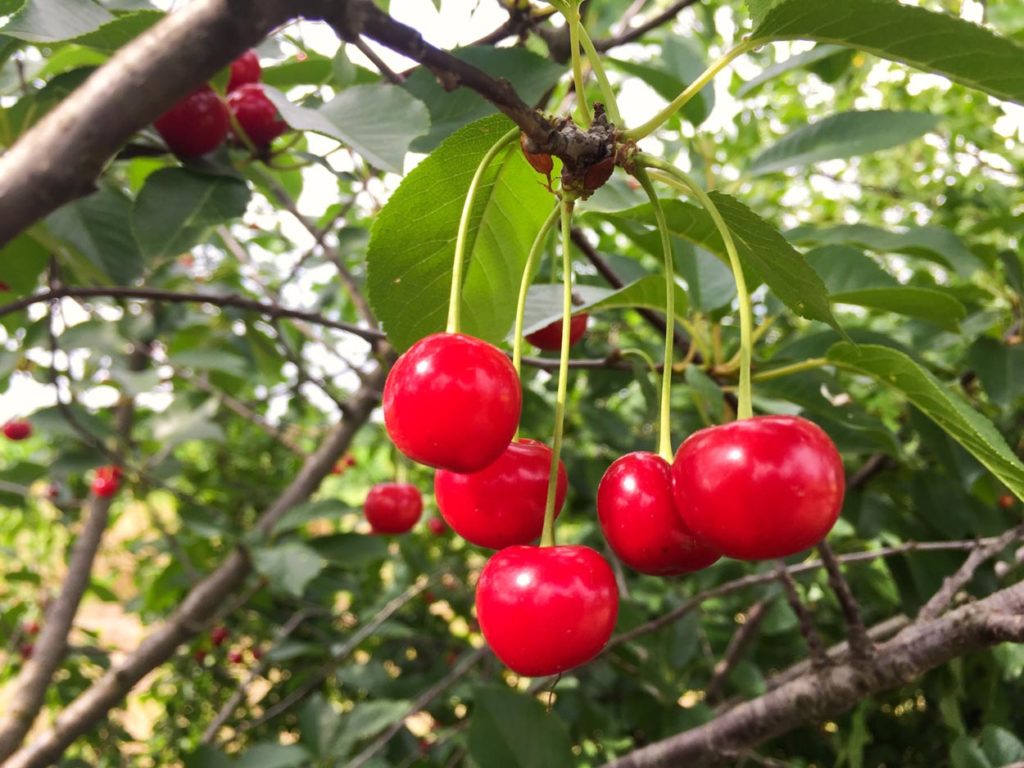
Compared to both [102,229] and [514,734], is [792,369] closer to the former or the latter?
[514,734]

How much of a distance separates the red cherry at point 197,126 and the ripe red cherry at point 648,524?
801mm

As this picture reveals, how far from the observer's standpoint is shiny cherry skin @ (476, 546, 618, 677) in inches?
26.8

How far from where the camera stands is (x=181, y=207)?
1.12 meters

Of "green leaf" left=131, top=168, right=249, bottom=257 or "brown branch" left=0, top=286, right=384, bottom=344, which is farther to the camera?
"brown branch" left=0, top=286, right=384, bottom=344

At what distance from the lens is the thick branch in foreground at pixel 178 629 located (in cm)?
194

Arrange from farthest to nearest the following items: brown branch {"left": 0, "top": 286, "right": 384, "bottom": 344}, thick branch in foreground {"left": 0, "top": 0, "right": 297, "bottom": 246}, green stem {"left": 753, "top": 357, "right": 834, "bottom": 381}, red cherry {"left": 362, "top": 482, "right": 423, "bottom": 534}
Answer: red cherry {"left": 362, "top": 482, "right": 423, "bottom": 534}
brown branch {"left": 0, "top": 286, "right": 384, "bottom": 344}
green stem {"left": 753, "top": 357, "right": 834, "bottom": 381}
thick branch in foreground {"left": 0, "top": 0, "right": 297, "bottom": 246}

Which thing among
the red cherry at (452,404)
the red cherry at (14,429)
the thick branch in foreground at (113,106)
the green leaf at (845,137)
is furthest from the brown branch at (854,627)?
the red cherry at (14,429)

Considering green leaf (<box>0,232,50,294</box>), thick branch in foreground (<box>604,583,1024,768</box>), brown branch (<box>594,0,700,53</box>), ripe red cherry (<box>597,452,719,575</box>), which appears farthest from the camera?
brown branch (<box>594,0,700,53</box>)

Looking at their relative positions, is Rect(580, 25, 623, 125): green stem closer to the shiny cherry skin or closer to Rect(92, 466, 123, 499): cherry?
the shiny cherry skin

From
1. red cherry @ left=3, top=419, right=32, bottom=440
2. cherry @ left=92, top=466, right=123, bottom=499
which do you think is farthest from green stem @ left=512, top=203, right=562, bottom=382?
red cherry @ left=3, top=419, right=32, bottom=440

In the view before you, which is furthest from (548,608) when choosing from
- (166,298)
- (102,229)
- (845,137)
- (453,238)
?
(845,137)

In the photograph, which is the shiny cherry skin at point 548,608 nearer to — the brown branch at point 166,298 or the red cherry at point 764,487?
the red cherry at point 764,487

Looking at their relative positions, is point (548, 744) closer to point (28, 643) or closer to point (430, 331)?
point (430, 331)

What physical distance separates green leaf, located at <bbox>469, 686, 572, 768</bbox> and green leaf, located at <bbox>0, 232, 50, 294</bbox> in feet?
3.52
